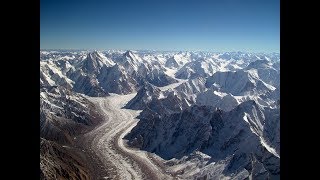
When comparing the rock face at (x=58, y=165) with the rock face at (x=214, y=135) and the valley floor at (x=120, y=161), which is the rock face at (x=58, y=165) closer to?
the valley floor at (x=120, y=161)

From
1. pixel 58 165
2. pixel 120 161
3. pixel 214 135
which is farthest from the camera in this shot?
pixel 120 161

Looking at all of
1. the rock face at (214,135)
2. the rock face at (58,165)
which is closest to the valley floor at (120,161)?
the rock face at (214,135)

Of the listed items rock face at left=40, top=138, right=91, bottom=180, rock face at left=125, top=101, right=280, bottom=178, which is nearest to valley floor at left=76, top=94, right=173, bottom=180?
rock face at left=125, top=101, right=280, bottom=178

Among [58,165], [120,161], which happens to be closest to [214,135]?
[120,161]

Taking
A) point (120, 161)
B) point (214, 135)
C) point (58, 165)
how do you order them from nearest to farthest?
point (58, 165) → point (214, 135) → point (120, 161)

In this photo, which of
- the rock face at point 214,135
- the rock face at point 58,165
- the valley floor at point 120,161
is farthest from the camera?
the valley floor at point 120,161

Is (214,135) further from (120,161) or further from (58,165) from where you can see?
(58,165)

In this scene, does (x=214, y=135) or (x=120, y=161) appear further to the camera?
(x=120, y=161)

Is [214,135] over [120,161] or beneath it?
over

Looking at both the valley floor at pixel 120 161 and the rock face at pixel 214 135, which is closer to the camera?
the rock face at pixel 214 135
